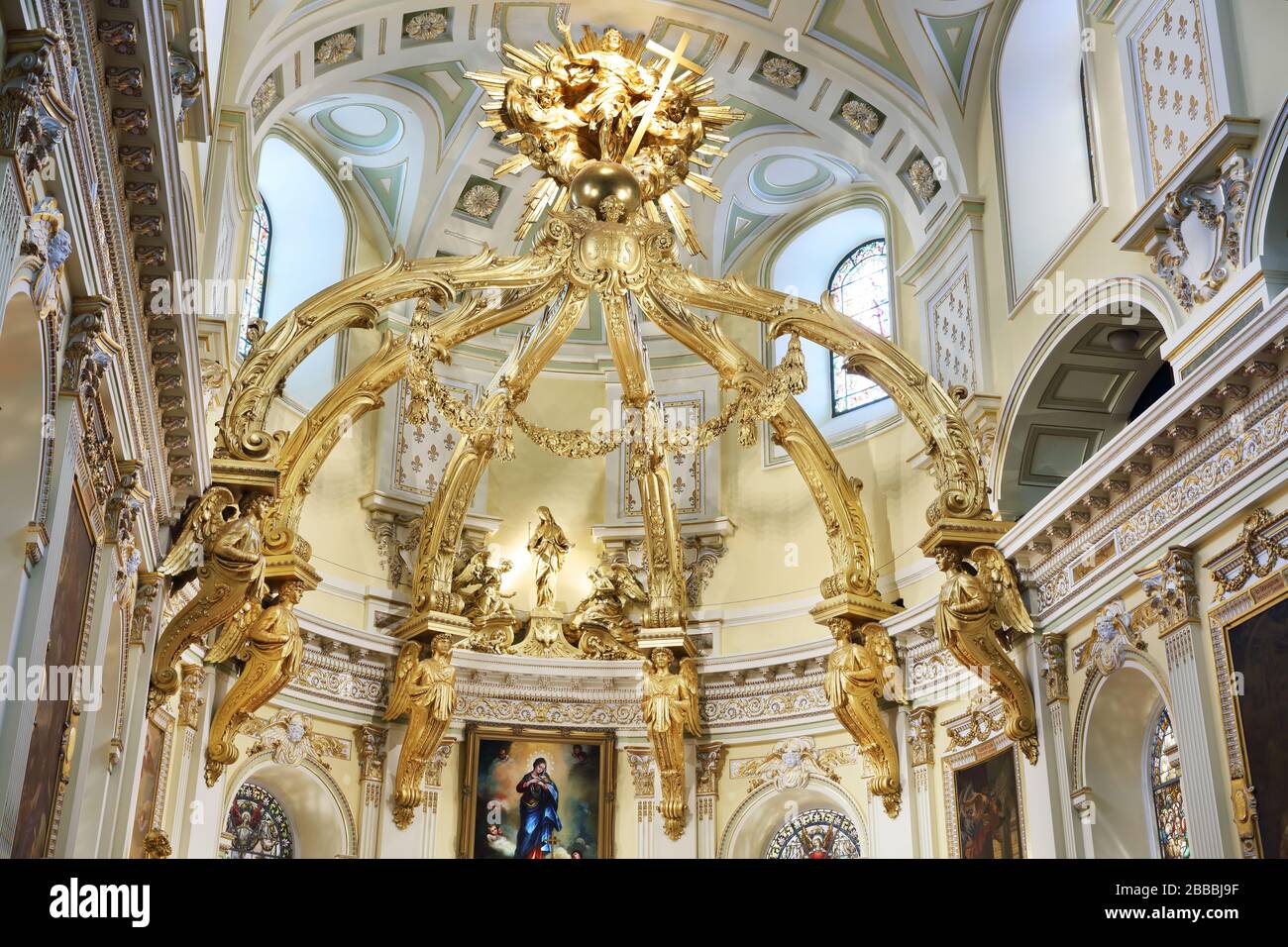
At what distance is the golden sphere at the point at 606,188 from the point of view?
609 inches

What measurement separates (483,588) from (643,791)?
3.17 meters

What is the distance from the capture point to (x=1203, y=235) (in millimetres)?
12359

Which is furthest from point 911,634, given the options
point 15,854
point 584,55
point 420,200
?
point 15,854

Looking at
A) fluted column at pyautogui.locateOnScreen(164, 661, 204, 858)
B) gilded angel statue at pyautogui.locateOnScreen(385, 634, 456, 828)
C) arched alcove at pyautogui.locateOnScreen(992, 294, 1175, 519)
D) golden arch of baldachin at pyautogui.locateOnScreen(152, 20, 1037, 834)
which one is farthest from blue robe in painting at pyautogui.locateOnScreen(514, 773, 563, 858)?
arched alcove at pyautogui.locateOnScreen(992, 294, 1175, 519)

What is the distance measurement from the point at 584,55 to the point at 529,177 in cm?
506

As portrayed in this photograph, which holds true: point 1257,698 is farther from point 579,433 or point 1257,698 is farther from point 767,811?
point 767,811

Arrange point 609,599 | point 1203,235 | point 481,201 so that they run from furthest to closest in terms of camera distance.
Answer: point 481,201 < point 609,599 < point 1203,235

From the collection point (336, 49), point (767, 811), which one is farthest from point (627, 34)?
point (767, 811)

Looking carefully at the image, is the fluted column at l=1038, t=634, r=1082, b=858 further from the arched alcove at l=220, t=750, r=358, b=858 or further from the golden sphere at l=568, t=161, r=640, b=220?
the arched alcove at l=220, t=750, r=358, b=858

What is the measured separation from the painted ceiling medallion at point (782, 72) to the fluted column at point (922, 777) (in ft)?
25.1

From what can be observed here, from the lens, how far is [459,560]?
19359 millimetres

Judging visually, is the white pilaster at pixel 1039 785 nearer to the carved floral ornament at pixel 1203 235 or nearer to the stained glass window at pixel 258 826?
the carved floral ornament at pixel 1203 235

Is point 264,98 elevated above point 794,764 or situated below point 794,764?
above
